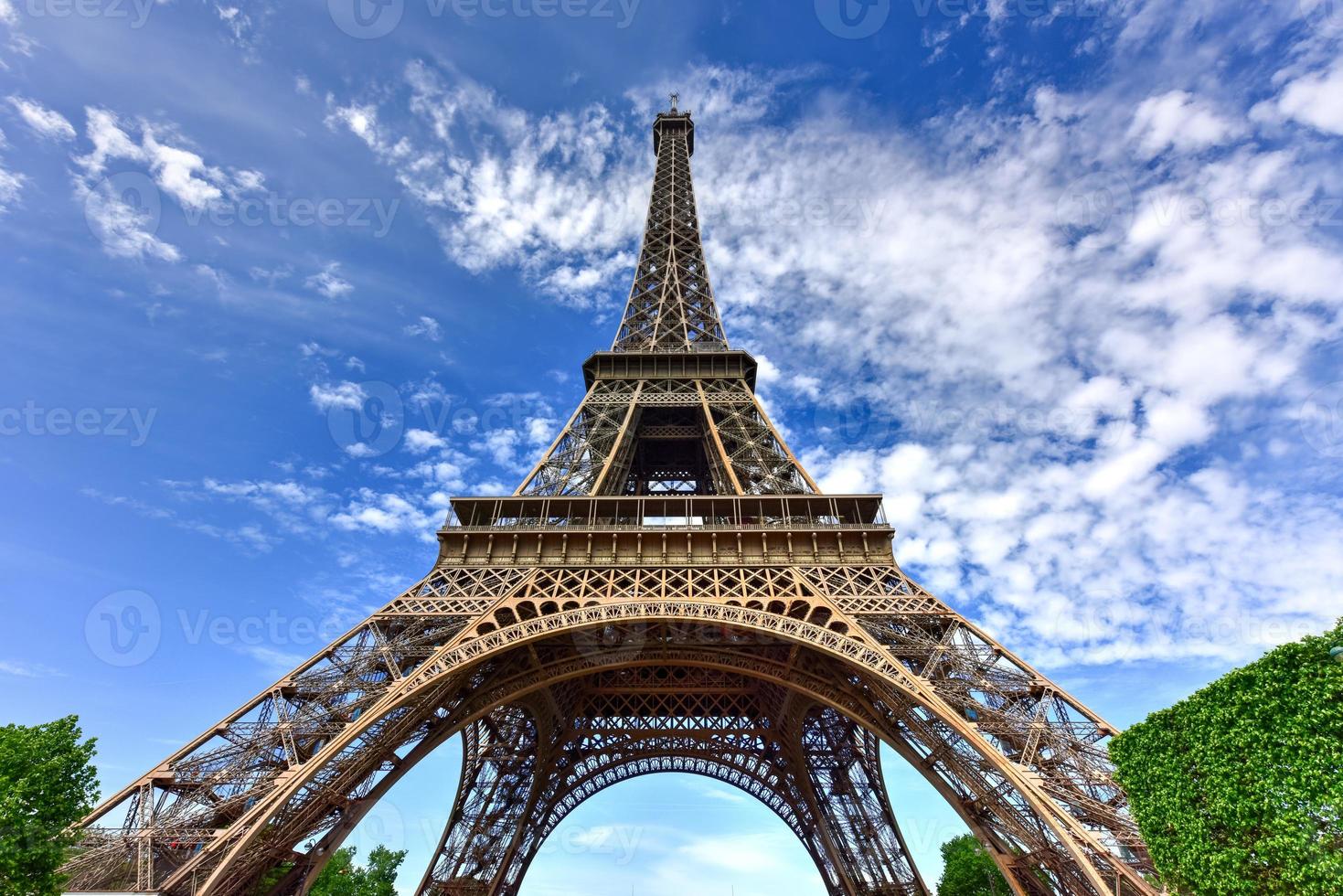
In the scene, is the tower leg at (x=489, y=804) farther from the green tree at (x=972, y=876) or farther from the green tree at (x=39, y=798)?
the green tree at (x=972, y=876)

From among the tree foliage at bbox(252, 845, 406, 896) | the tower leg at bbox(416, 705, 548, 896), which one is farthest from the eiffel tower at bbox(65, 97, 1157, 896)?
the tree foliage at bbox(252, 845, 406, 896)

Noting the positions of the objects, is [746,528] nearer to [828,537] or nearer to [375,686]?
[828,537]

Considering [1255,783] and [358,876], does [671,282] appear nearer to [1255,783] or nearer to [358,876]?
[1255,783]

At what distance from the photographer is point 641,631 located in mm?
18219

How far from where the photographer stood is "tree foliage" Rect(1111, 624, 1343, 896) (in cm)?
898

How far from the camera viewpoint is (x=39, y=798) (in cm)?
1091

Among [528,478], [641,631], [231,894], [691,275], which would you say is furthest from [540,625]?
[691,275]

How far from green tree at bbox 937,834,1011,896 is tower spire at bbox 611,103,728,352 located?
1025 inches

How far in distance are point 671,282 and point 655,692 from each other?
18.4 meters

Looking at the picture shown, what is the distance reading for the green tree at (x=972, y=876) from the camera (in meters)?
28.4

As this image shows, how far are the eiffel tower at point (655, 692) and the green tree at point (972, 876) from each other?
9314 millimetres

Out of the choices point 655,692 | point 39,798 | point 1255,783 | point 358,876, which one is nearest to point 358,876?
point 358,876

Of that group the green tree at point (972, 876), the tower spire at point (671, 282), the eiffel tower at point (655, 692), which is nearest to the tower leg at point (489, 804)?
the eiffel tower at point (655, 692)

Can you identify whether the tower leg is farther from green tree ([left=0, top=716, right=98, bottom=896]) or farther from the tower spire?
the tower spire
